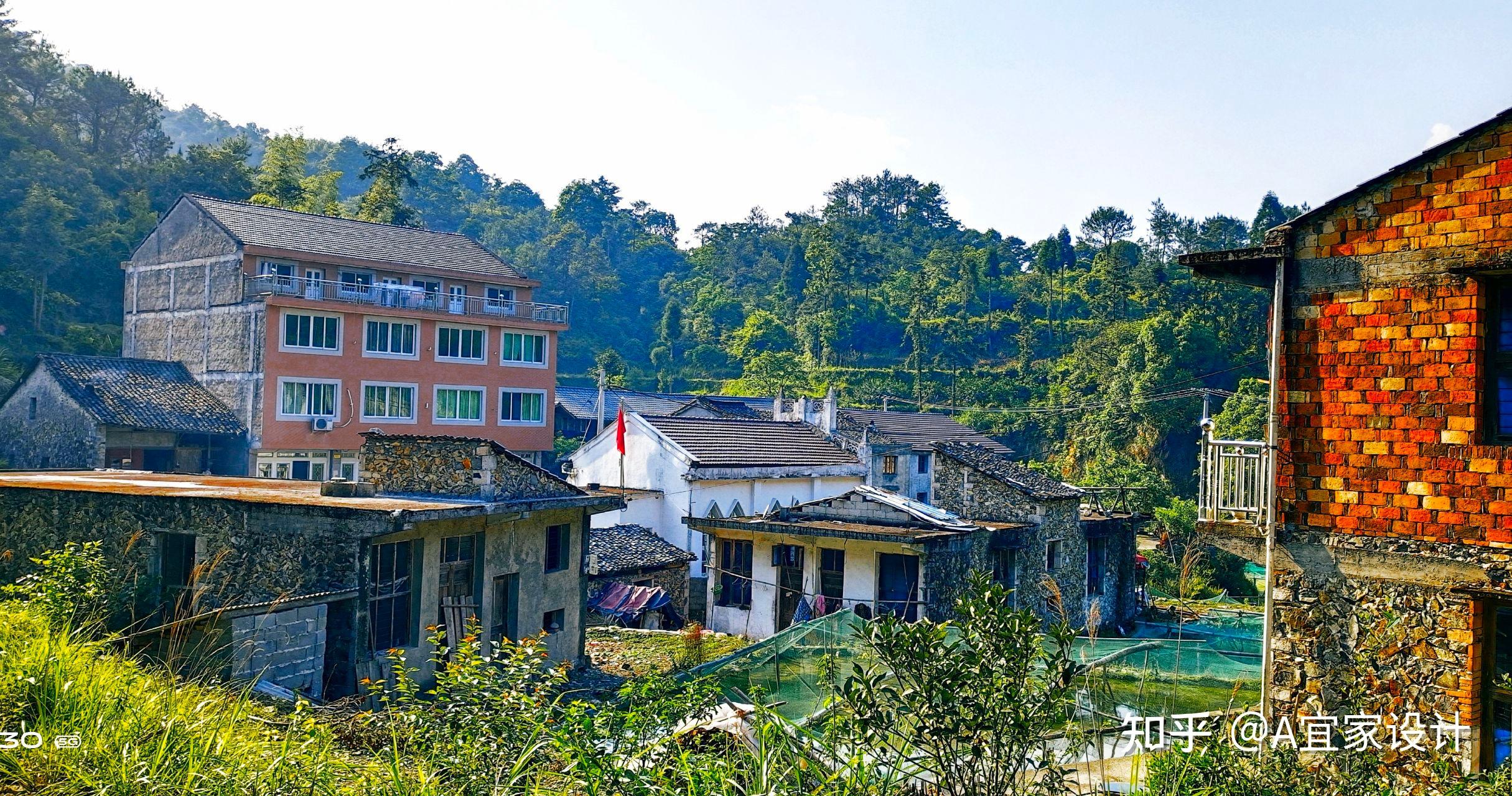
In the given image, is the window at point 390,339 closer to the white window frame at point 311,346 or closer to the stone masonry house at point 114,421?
the white window frame at point 311,346

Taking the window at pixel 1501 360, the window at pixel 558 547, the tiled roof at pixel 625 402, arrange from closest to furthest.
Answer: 1. the window at pixel 1501 360
2. the window at pixel 558 547
3. the tiled roof at pixel 625 402

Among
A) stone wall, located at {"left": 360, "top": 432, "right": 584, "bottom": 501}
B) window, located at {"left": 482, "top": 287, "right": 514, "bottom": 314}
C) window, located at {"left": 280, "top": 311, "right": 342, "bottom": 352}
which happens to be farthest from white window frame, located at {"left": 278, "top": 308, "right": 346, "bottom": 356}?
stone wall, located at {"left": 360, "top": 432, "right": 584, "bottom": 501}

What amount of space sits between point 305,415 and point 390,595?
21036 millimetres

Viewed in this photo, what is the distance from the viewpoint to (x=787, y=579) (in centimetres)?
2145

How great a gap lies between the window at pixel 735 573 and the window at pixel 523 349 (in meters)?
17.9

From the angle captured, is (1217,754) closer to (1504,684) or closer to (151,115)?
(1504,684)

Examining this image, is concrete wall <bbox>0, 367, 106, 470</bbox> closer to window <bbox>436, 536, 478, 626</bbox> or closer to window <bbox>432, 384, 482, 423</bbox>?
window <bbox>432, 384, 482, 423</bbox>

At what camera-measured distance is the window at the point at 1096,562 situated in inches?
973

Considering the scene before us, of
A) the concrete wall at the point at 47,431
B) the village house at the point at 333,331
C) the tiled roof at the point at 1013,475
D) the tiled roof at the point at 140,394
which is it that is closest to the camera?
the tiled roof at the point at 1013,475

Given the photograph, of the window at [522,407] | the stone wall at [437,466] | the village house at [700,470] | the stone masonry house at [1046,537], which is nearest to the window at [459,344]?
the window at [522,407]

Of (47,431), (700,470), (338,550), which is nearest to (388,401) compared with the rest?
(47,431)

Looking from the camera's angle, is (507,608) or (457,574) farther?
(507,608)

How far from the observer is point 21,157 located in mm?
41844

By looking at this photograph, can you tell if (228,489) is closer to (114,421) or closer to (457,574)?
(457,574)
